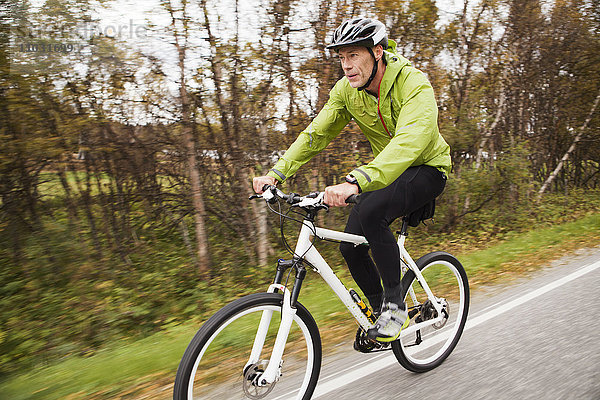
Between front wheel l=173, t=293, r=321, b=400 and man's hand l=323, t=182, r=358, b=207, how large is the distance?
62 cm

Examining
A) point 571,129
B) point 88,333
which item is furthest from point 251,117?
point 571,129

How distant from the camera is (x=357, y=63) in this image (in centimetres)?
262

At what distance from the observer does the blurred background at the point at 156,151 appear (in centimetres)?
541

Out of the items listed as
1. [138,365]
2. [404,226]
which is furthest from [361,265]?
[138,365]

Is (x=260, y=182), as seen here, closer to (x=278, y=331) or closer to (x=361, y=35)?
(x=278, y=331)

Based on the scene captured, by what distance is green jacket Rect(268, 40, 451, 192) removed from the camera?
235cm

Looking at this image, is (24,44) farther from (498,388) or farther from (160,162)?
(498,388)

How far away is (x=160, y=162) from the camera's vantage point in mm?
6973

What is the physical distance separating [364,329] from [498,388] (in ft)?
3.16

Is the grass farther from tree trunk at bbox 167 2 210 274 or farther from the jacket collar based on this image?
the jacket collar

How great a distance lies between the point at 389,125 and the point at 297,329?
1.45m

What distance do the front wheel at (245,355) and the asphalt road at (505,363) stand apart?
10.4 inches

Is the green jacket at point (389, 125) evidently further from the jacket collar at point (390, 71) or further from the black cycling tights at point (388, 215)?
the black cycling tights at point (388, 215)

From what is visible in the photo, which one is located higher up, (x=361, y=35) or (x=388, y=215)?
(x=361, y=35)
